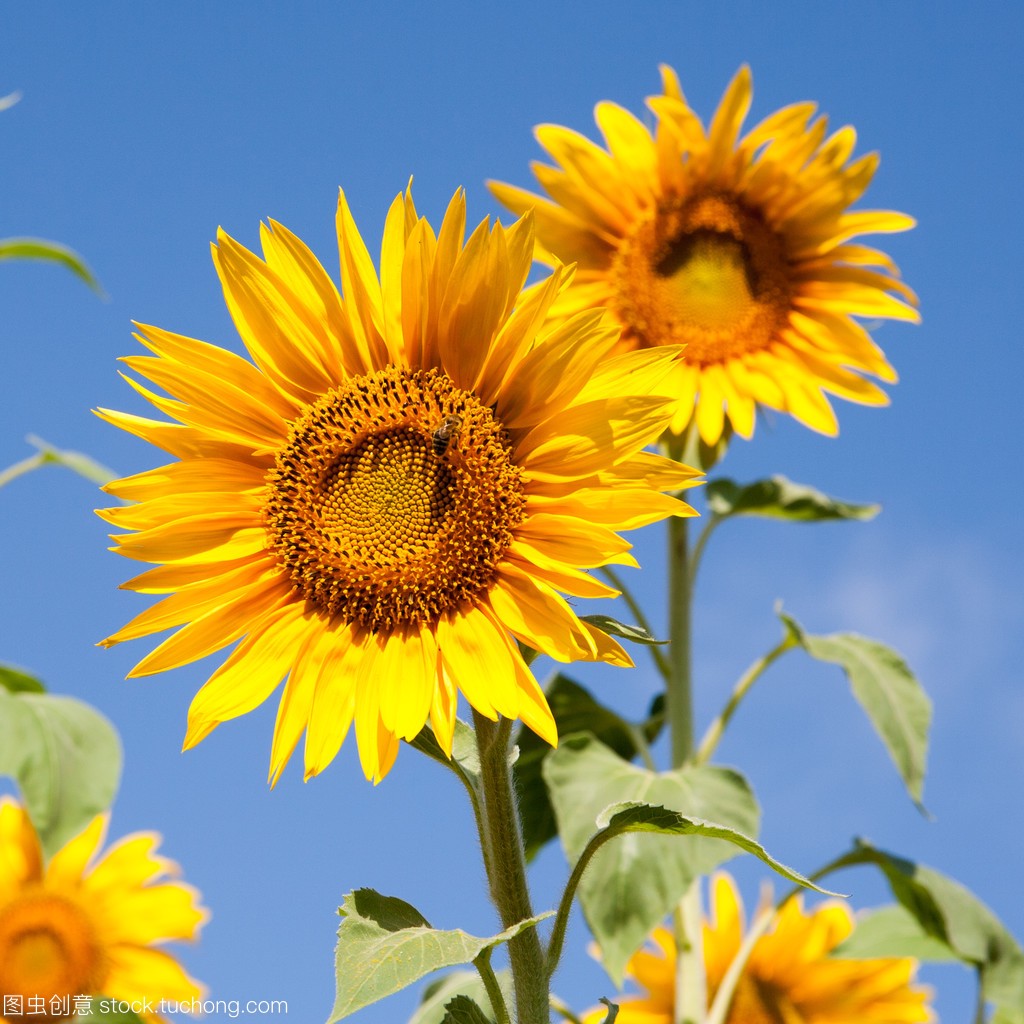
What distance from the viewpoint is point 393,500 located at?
2.18m

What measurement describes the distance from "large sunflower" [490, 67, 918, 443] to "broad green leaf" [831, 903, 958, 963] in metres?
1.56

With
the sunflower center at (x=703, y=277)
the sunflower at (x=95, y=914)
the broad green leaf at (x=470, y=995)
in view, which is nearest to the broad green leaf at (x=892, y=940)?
the broad green leaf at (x=470, y=995)

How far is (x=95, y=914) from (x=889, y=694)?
284 cm

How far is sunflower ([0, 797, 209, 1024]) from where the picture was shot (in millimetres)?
4621

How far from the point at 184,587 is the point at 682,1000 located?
1941 mm

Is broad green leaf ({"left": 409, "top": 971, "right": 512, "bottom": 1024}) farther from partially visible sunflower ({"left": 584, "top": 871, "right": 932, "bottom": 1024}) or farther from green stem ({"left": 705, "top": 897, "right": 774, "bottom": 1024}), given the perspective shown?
partially visible sunflower ({"left": 584, "top": 871, "right": 932, "bottom": 1024})

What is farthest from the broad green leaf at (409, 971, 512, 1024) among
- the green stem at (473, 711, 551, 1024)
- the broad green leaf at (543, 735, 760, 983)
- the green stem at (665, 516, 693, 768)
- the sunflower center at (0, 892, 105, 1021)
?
the sunflower center at (0, 892, 105, 1021)

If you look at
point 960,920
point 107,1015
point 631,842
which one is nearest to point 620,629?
point 107,1015

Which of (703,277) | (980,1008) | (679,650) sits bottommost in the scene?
(980,1008)

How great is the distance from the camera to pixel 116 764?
276 cm

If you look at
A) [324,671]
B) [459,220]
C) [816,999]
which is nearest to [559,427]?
[459,220]

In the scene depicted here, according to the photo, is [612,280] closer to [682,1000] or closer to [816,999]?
[682,1000]

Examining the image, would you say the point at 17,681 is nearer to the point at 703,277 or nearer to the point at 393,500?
the point at 393,500

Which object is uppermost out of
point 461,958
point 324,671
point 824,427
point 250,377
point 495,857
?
point 824,427
